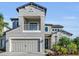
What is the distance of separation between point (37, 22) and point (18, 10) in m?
1.42

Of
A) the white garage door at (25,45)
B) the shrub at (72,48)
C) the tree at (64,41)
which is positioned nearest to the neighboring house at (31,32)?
the white garage door at (25,45)

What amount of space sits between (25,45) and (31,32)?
0.86 metres

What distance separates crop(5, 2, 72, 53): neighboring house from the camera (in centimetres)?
4181

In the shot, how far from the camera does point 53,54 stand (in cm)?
4081

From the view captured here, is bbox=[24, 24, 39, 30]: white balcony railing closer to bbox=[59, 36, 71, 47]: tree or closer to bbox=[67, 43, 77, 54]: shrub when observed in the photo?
bbox=[59, 36, 71, 47]: tree

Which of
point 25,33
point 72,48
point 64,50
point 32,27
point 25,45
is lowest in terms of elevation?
point 64,50

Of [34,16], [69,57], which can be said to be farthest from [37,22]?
[69,57]

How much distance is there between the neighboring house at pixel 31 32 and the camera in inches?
1646

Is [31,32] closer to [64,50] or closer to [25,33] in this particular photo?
[25,33]

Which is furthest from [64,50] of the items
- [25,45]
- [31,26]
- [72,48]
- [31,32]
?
[31,26]

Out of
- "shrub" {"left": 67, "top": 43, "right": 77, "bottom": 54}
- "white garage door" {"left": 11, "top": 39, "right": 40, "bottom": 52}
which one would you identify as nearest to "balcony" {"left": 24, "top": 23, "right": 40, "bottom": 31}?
"white garage door" {"left": 11, "top": 39, "right": 40, "bottom": 52}

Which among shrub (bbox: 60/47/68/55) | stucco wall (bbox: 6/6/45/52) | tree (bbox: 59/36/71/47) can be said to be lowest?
shrub (bbox: 60/47/68/55)

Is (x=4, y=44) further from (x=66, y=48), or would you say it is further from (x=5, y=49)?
(x=66, y=48)

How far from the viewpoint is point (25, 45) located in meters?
42.2
